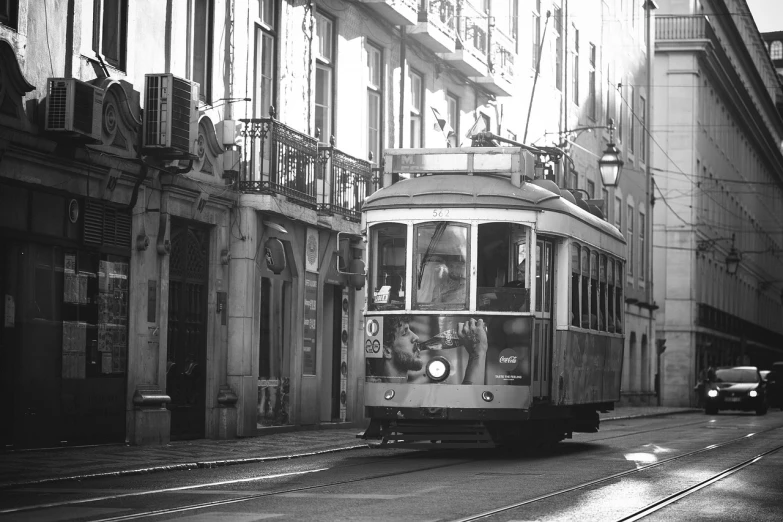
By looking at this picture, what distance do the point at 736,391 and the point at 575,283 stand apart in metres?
28.3

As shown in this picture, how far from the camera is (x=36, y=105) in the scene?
16.8 m

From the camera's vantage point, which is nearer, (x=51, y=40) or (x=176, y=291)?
(x=51, y=40)

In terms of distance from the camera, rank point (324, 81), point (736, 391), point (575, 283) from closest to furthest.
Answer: point (575, 283), point (324, 81), point (736, 391)

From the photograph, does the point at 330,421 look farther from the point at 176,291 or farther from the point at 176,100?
the point at 176,100

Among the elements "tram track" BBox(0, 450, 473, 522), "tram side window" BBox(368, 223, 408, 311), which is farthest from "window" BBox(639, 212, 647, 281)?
"tram track" BBox(0, 450, 473, 522)

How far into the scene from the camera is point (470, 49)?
106ft

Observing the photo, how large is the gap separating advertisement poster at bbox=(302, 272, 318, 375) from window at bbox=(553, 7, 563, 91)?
1823cm

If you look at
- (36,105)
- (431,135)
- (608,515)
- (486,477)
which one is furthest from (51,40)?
(431,135)

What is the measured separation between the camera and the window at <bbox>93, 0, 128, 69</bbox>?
18484 mm

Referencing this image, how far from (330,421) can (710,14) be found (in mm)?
46219

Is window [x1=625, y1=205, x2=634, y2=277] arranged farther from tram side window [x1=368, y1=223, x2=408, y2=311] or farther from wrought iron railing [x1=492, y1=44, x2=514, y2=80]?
tram side window [x1=368, y1=223, x2=408, y2=311]

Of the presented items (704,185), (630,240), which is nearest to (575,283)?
(630,240)

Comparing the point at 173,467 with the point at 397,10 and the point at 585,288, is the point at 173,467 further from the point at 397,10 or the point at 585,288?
the point at 397,10

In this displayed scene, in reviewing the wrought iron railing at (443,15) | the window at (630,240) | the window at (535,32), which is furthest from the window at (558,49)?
the wrought iron railing at (443,15)
